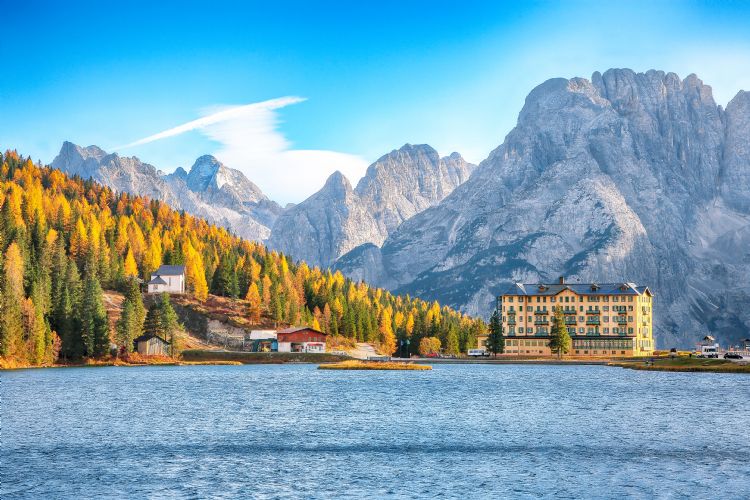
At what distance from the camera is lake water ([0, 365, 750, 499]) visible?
156 ft

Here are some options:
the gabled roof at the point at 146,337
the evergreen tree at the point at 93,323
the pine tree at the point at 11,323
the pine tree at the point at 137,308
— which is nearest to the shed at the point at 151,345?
the gabled roof at the point at 146,337

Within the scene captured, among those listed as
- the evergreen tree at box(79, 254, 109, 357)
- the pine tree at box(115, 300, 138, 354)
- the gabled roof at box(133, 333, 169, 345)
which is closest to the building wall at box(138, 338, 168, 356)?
the gabled roof at box(133, 333, 169, 345)

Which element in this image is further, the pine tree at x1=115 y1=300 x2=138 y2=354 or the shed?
the shed

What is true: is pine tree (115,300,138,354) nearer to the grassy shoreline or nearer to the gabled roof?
the gabled roof

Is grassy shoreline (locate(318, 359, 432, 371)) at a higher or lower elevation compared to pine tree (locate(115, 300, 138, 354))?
lower

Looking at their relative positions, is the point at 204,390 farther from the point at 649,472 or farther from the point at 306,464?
the point at 649,472

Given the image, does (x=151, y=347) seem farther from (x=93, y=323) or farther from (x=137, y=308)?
(x=93, y=323)

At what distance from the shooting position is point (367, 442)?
64.8m

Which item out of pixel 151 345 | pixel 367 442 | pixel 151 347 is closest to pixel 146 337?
pixel 151 345

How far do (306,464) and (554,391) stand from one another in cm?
6771

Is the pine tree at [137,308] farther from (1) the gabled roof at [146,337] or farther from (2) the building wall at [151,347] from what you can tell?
(2) the building wall at [151,347]

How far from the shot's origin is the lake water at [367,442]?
47663 millimetres

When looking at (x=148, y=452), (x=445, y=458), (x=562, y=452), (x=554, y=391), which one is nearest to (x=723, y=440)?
(x=562, y=452)

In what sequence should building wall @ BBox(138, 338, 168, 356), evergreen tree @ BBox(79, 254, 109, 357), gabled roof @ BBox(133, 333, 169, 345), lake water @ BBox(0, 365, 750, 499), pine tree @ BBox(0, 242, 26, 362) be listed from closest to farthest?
lake water @ BBox(0, 365, 750, 499), pine tree @ BBox(0, 242, 26, 362), evergreen tree @ BBox(79, 254, 109, 357), gabled roof @ BBox(133, 333, 169, 345), building wall @ BBox(138, 338, 168, 356)
